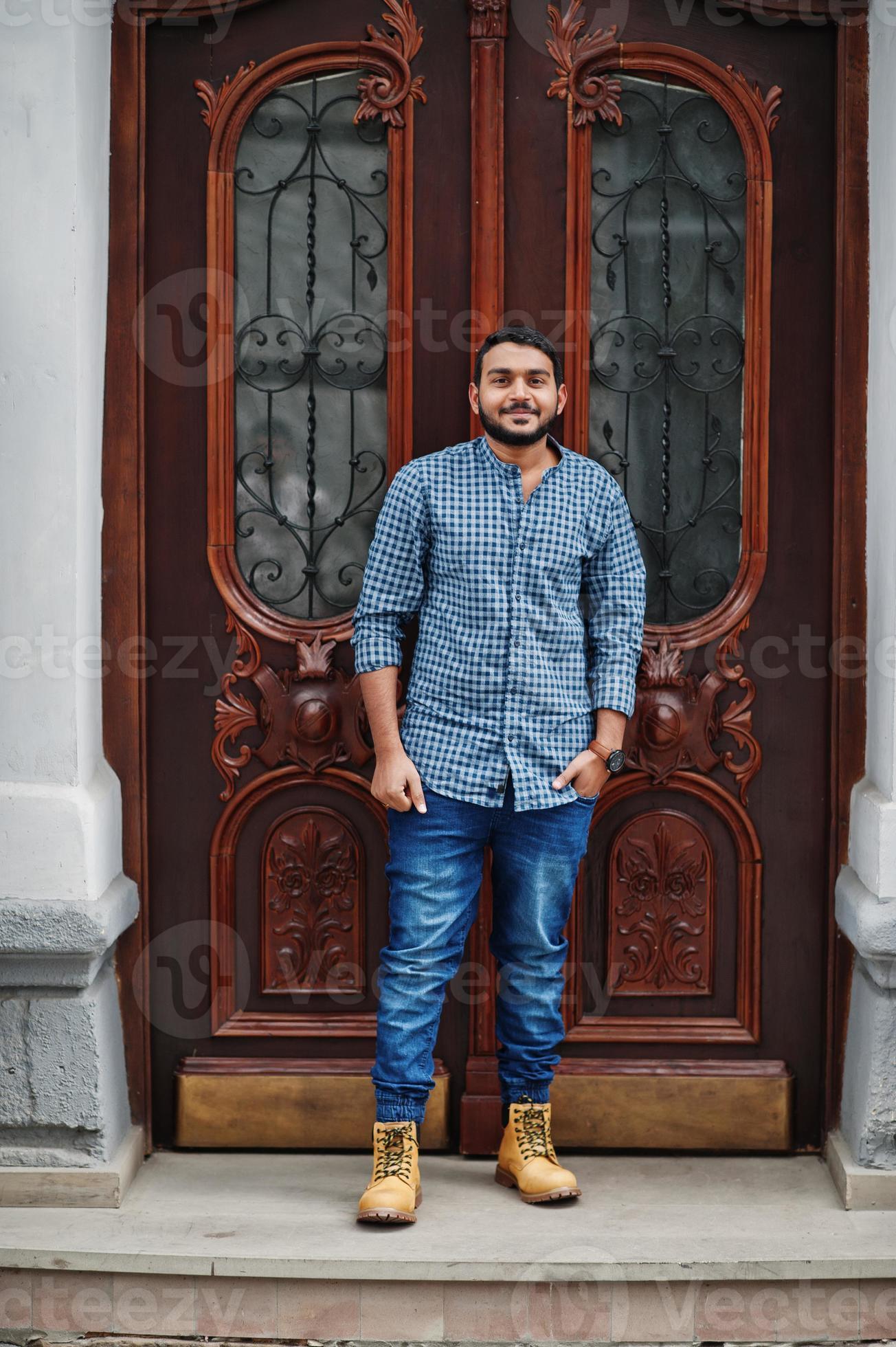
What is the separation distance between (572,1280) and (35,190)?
2706 mm

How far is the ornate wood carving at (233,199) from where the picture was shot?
345 centimetres

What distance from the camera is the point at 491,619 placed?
315 cm

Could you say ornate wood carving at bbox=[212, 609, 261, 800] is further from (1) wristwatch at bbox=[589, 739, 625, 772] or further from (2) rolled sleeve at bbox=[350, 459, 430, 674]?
(1) wristwatch at bbox=[589, 739, 625, 772]

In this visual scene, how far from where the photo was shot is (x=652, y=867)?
142 inches

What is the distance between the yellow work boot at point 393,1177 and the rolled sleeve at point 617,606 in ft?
3.56

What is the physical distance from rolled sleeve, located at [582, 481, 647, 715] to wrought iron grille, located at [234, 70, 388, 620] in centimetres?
63

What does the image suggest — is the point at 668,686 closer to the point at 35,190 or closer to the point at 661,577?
the point at 661,577

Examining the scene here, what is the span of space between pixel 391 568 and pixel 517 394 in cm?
48

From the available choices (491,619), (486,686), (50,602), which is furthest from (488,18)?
(50,602)

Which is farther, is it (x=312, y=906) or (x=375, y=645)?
(x=312, y=906)

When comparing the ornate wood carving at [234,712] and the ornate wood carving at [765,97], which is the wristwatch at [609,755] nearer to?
the ornate wood carving at [234,712]

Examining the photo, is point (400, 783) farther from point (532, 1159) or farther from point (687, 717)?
point (532, 1159)

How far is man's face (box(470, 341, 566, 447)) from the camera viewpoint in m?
3.08

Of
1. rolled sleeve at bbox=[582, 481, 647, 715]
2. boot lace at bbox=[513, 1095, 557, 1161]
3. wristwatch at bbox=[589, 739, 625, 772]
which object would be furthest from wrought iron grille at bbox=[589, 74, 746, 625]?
boot lace at bbox=[513, 1095, 557, 1161]
